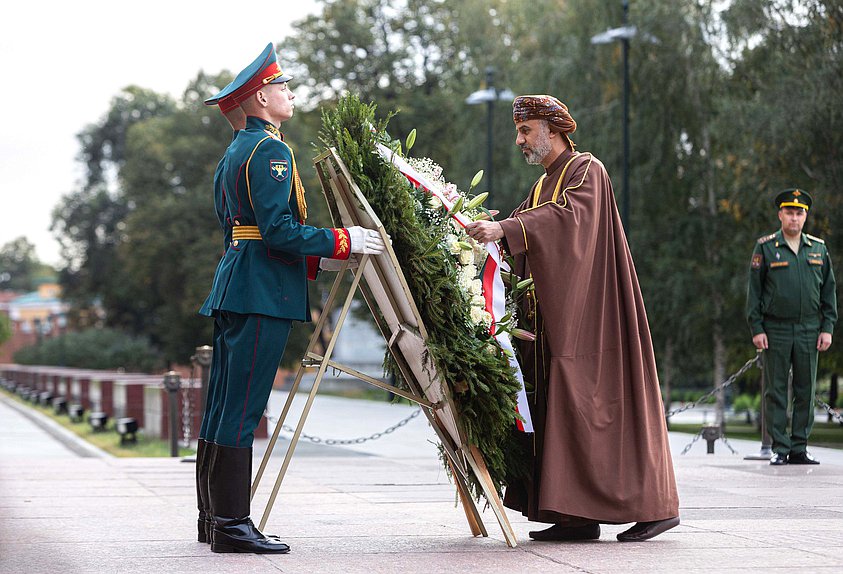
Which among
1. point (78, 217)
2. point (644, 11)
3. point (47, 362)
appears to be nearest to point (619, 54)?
point (644, 11)

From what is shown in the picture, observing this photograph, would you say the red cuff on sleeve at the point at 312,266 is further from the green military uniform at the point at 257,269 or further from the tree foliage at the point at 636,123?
the tree foliage at the point at 636,123

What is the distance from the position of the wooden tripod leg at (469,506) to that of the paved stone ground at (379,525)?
0.08 metres

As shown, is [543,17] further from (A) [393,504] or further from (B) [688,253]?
(A) [393,504]

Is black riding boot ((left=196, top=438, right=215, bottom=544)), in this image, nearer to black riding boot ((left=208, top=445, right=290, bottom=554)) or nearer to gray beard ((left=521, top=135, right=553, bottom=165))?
black riding boot ((left=208, top=445, right=290, bottom=554))

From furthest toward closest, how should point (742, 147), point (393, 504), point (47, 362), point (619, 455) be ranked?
point (47, 362)
point (742, 147)
point (393, 504)
point (619, 455)

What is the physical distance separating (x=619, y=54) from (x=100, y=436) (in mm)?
16739

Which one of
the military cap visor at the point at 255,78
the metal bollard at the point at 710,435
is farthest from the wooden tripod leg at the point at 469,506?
the metal bollard at the point at 710,435

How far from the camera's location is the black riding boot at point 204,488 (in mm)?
5660

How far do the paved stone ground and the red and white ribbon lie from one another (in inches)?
25.7

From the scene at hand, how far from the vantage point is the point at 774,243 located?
10555 millimetres

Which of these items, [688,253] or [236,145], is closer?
[236,145]

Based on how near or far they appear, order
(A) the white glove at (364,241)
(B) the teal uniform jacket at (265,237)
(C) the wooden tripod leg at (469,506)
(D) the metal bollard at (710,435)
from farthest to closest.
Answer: (D) the metal bollard at (710,435)
(C) the wooden tripod leg at (469,506)
(A) the white glove at (364,241)
(B) the teal uniform jacket at (265,237)

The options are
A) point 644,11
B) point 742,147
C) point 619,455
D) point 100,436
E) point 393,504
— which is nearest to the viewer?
point 619,455

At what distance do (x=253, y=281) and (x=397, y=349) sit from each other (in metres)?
0.89
